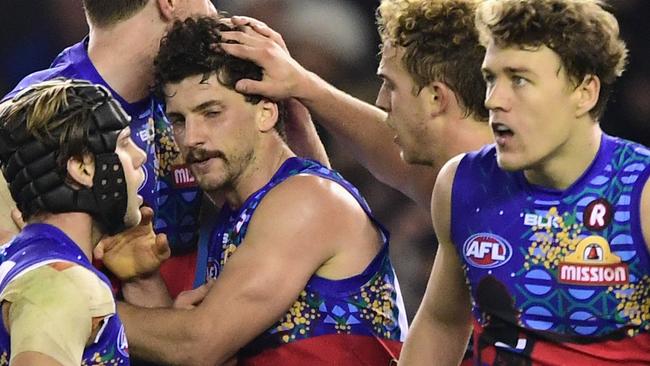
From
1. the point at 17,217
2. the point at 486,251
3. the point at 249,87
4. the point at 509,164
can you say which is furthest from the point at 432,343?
the point at 17,217

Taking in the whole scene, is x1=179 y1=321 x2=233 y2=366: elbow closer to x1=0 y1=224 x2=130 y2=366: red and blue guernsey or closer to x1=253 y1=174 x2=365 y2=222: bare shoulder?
x1=253 y1=174 x2=365 y2=222: bare shoulder

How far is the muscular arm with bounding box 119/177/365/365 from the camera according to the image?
366 cm

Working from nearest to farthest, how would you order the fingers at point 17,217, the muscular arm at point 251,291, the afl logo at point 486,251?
the afl logo at point 486,251
the fingers at point 17,217
the muscular arm at point 251,291

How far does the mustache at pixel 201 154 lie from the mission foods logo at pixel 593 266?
1.20 meters

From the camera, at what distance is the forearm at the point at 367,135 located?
13.6 ft

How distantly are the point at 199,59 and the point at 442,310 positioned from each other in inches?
42.9

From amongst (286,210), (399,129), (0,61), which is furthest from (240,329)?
(0,61)

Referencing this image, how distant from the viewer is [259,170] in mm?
3902

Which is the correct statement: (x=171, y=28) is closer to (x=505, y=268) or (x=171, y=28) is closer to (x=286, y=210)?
(x=286, y=210)

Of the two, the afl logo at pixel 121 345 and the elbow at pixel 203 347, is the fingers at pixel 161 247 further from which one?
the afl logo at pixel 121 345

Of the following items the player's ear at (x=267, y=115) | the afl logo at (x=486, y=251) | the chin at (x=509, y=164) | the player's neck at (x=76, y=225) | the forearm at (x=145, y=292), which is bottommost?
the forearm at (x=145, y=292)

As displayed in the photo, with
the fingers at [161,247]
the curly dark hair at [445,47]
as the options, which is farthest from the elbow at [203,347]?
the curly dark hair at [445,47]

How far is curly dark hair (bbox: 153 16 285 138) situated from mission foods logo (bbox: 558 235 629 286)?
4.10 ft

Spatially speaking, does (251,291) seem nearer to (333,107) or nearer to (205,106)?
(205,106)
